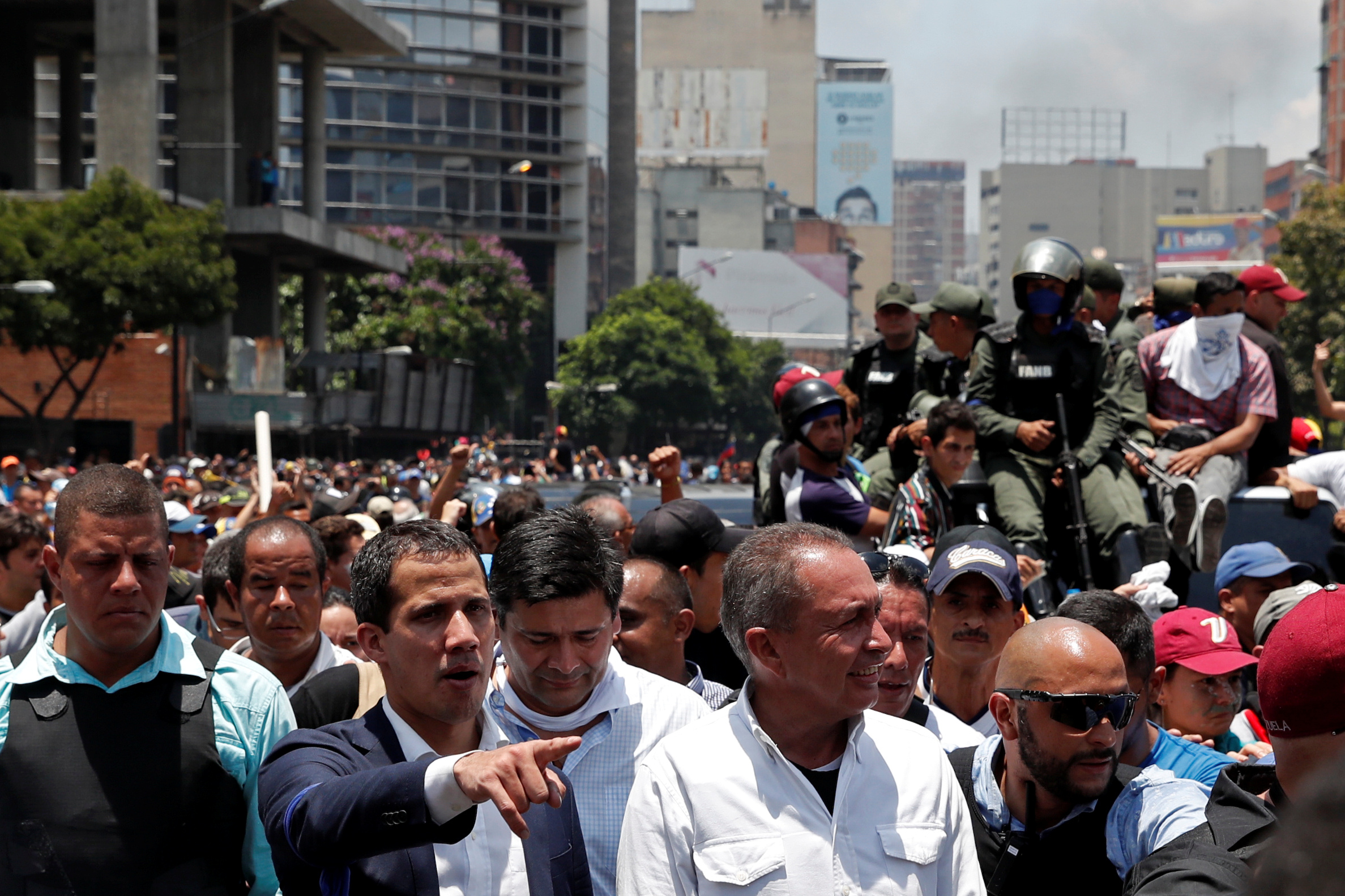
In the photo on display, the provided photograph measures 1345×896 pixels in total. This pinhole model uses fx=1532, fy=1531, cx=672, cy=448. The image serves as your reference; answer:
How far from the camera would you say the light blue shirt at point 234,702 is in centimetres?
380

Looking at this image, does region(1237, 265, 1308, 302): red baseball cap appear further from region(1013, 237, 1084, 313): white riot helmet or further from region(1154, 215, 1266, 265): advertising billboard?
region(1154, 215, 1266, 265): advertising billboard

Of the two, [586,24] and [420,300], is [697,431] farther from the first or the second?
[420,300]

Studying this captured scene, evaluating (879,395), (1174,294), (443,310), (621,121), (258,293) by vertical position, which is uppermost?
(621,121)

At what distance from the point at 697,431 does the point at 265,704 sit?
98173 millimetres

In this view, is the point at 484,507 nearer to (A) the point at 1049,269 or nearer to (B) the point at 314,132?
(A) the point at 1049,269

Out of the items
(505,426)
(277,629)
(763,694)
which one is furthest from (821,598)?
(505,426)

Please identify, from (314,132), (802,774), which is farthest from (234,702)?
(314,132)

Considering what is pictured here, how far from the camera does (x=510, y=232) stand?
334 feet

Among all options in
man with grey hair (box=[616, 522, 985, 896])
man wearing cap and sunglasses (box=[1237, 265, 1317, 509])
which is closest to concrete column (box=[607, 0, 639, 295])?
man wearing cap and sunglasses (box=[1237, 265, 1317, 509])

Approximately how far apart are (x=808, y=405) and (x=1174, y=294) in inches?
141

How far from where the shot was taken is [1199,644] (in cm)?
485

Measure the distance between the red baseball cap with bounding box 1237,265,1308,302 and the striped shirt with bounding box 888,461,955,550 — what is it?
271 cm

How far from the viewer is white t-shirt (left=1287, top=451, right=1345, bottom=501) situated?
7.82 metres

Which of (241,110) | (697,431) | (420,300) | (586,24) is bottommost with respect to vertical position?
(697,431)
